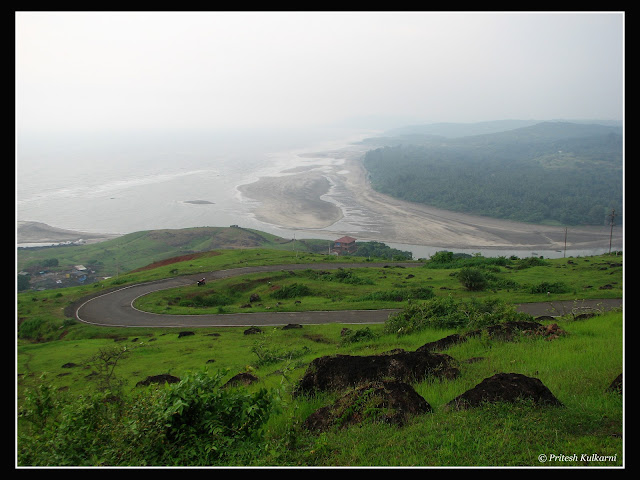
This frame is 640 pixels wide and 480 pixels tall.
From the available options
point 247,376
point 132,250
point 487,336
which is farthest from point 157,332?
point 132,250

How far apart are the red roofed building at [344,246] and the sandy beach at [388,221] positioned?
7842 millimetres

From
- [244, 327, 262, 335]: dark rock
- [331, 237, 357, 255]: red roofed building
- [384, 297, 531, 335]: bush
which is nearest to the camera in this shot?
[384, 297, 531, 335]: bush

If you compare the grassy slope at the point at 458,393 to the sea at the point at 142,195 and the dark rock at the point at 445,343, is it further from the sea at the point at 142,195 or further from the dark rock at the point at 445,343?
the sea at the point at 142,195

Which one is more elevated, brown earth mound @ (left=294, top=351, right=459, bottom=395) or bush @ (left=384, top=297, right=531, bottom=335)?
brown earth mound @ (left=294, top=351, right=459, bottom=395)

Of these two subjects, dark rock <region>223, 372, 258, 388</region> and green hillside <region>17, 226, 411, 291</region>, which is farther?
green hillside <region>17, 226, 411, 291</region>

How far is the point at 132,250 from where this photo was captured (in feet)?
263

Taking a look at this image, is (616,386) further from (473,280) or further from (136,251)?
(136,251)

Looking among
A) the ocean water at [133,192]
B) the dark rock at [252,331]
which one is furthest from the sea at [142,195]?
the dark rock at [252,331]

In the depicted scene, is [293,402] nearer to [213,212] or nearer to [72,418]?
[72,418]

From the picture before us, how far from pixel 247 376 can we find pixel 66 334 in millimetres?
25457

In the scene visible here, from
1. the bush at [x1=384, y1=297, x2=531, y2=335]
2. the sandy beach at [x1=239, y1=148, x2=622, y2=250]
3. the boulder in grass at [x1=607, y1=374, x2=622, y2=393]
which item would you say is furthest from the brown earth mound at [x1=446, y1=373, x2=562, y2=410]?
the sandy beach at [x1=239, y1=148, x2=622, y2=250]

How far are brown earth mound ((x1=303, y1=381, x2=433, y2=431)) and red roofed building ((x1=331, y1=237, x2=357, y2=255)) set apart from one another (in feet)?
225

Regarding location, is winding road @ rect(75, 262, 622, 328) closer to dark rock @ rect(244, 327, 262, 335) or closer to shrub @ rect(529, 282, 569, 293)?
dark rock @ rect(244, 327, 262, 335)

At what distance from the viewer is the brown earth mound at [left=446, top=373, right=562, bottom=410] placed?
7012mm
